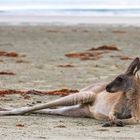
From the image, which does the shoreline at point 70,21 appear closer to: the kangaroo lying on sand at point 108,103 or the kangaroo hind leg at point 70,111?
the kangaroo hind leg at point 70,111

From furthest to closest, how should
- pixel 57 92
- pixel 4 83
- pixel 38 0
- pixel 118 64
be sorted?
pixel 38 0, pixel 118 64, pixel 4 83, pixel 57 92

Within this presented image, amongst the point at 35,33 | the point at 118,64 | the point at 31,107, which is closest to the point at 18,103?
the point at 31,107

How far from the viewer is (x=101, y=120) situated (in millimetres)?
9812

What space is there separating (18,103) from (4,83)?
2776 millimetres

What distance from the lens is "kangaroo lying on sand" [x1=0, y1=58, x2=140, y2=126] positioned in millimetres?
9398

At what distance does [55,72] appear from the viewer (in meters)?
16.4

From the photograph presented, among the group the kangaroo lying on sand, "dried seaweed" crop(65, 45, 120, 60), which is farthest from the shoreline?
the kangaroo lying on sand

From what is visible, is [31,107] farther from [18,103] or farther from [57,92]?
[57,92]

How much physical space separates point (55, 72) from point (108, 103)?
6.64m

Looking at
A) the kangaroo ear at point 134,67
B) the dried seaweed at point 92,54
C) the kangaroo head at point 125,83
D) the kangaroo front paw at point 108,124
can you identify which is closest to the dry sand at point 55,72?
the kangaroo front paw at point 108,124

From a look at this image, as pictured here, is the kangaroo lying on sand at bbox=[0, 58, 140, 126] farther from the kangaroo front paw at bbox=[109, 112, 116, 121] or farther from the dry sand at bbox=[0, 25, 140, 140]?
the dry sand at bbox=[0, 25, 140, 140]

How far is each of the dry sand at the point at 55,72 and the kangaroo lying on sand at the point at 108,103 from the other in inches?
6.3

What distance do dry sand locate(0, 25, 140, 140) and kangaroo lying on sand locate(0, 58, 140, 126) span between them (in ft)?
0.52

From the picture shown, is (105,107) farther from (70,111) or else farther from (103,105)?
(70,111)
